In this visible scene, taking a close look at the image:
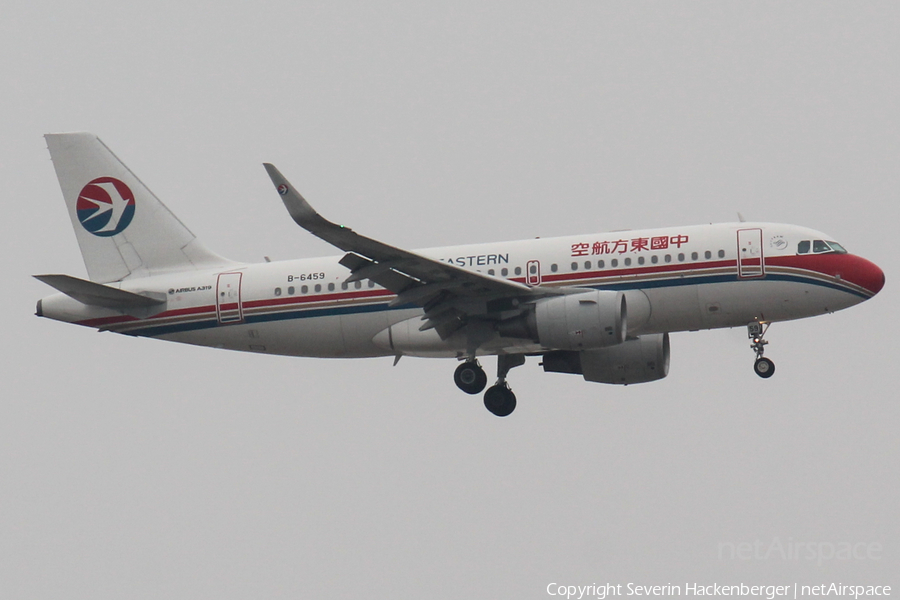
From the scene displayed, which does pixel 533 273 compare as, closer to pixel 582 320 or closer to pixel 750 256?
pixel 582 320

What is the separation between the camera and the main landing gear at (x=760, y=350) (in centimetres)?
3394

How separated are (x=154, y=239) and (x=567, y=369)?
12554mm

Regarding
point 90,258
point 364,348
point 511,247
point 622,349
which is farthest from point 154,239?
point 622,349

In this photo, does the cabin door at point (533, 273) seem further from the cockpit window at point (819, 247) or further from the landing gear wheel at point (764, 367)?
the cockpit window at point (819, 247)

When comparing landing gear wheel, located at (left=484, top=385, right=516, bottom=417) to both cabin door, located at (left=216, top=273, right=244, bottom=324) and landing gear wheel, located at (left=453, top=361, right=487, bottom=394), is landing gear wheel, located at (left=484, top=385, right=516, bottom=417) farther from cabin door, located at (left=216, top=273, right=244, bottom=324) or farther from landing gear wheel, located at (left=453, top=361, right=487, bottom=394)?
cabin door, located at (left=216, top=273, right=244, bottom=324)

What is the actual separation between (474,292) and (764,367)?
7773mm

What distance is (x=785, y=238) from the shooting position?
111 feet

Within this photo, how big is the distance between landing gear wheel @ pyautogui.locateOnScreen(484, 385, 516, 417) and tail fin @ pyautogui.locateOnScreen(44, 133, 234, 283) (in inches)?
330

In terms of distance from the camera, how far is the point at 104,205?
39.2m

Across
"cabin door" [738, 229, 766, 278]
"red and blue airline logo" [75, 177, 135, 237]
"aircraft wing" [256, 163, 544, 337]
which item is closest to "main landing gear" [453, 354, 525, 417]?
"aircraft wing" [256, 163, 544, 337]

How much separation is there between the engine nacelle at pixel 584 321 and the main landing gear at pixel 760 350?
12.2 ft

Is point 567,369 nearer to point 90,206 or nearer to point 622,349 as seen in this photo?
point 622,349

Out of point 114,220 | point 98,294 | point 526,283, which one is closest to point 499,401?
point 526,283

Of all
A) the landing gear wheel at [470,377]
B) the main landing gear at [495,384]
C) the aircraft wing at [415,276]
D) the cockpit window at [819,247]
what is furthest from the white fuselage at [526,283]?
the aircraft wing at [415,276]
